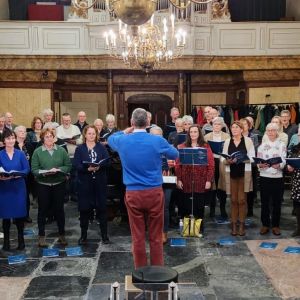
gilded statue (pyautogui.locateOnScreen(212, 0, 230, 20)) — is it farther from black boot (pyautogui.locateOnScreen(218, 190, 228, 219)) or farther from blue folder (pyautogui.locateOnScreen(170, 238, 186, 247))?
blue folder (pyautogui.locateOnScreen(170, 238, 186, 247))

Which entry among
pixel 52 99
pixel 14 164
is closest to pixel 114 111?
pixel 52 99

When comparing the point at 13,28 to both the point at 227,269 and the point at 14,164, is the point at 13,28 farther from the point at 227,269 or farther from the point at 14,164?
the point at 227,269

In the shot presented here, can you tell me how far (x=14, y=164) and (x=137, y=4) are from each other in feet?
9.28

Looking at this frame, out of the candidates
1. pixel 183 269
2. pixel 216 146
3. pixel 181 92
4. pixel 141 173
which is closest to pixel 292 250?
pixel 183 269

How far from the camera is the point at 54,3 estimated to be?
45.0 feet

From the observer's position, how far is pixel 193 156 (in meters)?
6.21

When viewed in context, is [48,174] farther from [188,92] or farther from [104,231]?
[188,92]

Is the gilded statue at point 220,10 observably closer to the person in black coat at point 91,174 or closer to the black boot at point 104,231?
the person in black coat at point 91,174

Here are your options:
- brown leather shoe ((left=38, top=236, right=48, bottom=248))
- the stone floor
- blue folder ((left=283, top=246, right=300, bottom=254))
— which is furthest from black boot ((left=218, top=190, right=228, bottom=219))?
brown leather shoe ((left=38, top=236, right=48, bottom=248))

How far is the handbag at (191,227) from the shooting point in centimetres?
645

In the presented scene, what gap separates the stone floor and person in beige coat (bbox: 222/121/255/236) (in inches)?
11.6

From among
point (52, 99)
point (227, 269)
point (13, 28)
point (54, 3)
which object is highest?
point (54, 3)

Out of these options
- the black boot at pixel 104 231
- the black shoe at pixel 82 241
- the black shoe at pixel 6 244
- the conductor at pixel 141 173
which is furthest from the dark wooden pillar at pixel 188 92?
the conductor at pixel 141 173

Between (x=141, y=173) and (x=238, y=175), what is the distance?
238 cm
